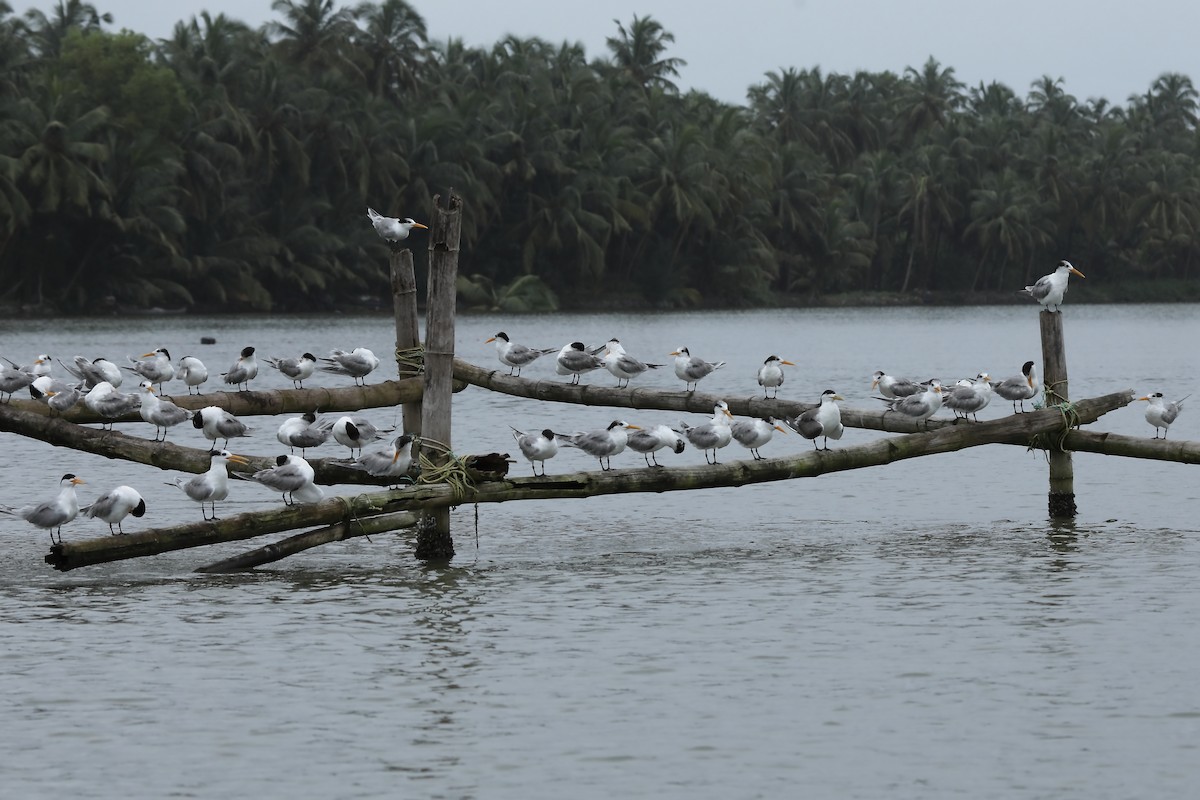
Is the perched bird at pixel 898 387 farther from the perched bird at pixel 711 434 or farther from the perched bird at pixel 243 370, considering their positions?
the perched bird at pixel 243 370

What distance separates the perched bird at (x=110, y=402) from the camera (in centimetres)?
1572

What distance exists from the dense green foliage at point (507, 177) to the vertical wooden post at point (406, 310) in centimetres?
5457

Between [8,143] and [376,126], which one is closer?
[8,143]

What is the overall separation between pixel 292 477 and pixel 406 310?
3206 mm

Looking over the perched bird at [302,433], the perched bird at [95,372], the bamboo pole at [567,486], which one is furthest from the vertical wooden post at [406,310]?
the perched bird at [95,372]

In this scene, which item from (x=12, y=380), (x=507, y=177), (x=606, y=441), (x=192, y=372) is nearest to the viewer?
(x=606, y=441)

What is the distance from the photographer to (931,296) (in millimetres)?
106562

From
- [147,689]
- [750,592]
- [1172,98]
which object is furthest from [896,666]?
[1172,98]

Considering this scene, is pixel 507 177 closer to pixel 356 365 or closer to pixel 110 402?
pixel 356 365

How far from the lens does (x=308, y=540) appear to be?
14.0 m

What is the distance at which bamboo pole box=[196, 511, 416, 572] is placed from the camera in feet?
45.9

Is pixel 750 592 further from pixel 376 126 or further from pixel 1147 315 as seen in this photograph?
pixel 1147 315

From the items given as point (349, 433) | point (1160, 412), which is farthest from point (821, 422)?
point (1160, 412)

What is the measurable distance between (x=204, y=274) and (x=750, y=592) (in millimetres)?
65561
